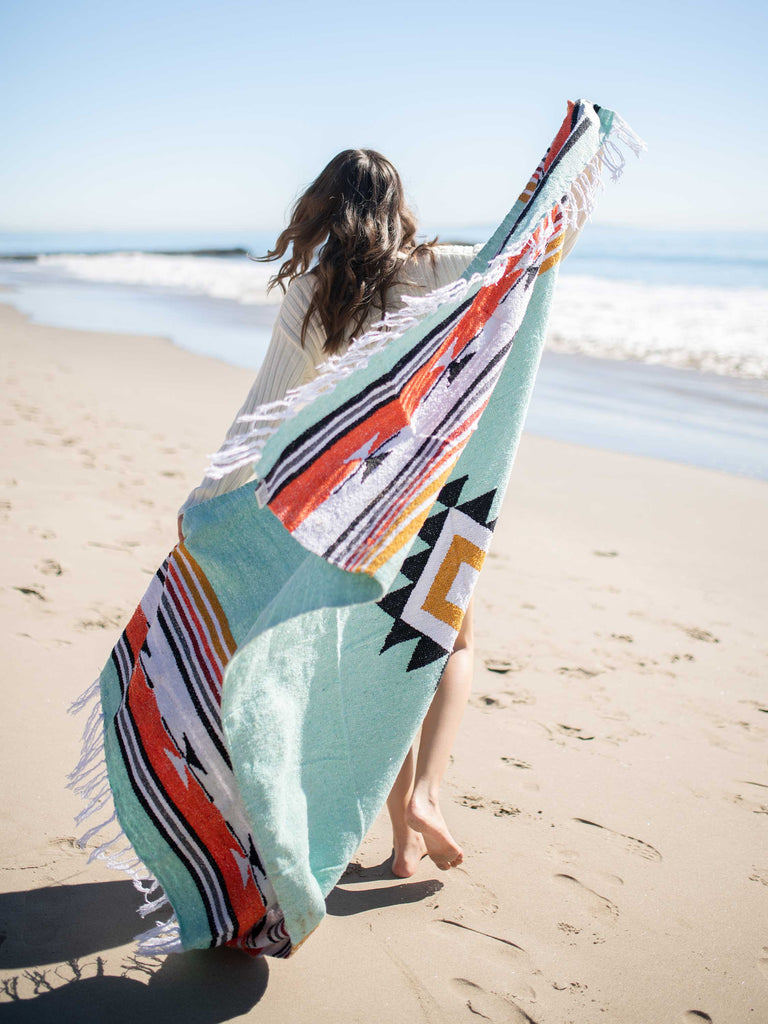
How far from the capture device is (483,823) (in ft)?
7.77

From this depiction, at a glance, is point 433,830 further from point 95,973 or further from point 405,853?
point 95,973

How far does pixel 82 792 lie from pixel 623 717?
1.86 meters

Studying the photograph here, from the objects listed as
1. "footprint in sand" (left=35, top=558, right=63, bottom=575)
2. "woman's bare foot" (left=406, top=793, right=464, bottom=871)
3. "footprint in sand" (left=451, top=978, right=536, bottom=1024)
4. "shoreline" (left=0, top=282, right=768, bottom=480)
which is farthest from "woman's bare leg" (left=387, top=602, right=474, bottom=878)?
"shoreline" (left=0, top=282, right=768, bottom=480)

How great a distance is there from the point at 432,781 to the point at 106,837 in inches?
35.9

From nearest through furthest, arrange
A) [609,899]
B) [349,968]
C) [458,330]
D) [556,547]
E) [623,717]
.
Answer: [458,330]
[349,968]
[609,899]
[623,717]
[556,547]

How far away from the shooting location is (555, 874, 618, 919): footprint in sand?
6.75 ft

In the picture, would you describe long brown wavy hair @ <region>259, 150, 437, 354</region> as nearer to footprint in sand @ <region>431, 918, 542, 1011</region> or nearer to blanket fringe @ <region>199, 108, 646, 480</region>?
blanket fringe @ <region>199, 108, 646, 480</region>

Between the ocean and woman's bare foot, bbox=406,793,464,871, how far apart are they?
140 cm

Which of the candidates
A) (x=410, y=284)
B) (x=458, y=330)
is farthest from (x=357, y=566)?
(x=410, y=284)

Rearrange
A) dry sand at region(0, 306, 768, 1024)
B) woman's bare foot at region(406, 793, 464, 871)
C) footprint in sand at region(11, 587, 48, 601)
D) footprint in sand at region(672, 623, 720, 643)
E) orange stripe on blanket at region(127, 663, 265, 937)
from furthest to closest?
footprint in sand at region(672, 623, 720, 643), footprint in sand at region(11, 587, 48, 601), woman's bare foot at region(406, 793, 464, 871), dry sand at region(0, 306, 768, 1024), orange stripe on blanket at region(127, 663, 265, 937)

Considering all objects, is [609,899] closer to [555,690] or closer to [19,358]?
[555,690]

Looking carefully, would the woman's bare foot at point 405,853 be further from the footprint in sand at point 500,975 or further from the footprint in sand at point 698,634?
the footprint in sand at point 698,634

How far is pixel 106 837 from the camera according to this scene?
220 cm

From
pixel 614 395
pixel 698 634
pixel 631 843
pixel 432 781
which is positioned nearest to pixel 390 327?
pixel 432 781
